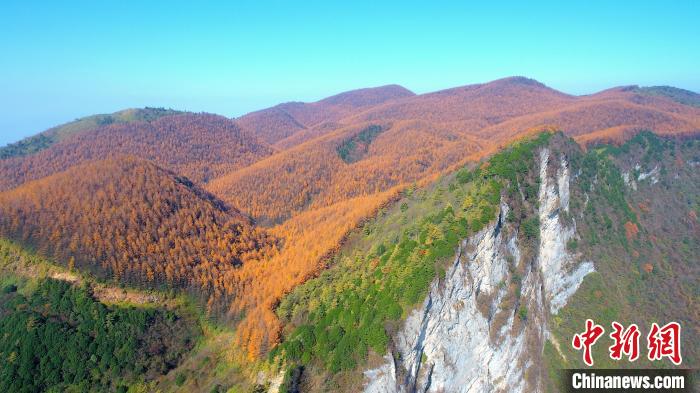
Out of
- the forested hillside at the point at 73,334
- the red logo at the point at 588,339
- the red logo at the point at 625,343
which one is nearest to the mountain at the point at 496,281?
the red logo at the point at 588,339

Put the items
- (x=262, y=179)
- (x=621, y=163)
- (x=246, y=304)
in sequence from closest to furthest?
(x=246, y=304) → (x=621, y=163) → (x=262, y=179)

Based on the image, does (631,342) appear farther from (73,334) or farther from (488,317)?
(73,334)

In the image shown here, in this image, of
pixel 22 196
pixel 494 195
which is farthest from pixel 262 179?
pixel 494 195

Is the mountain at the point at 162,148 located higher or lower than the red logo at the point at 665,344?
higher

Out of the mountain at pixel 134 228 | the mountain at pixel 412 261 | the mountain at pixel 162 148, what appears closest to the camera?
the mountain at pixel 412 261

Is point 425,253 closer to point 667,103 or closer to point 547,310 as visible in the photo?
point 547,310

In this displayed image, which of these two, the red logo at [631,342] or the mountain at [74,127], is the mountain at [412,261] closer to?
the red logo at [631,342]

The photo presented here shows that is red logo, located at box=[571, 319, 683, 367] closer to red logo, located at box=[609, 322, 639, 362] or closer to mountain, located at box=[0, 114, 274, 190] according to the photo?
red logo, located at box=[609, 322, 639, 362]
